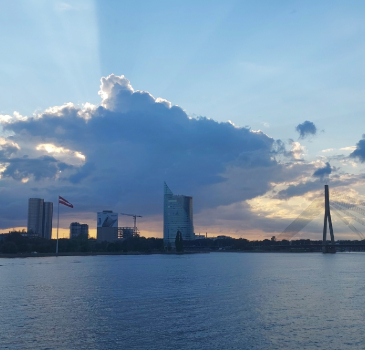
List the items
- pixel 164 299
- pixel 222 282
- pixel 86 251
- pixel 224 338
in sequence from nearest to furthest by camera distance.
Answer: pixel 224 338
pixel 164 299
pixel 222 282
pixel 86 251

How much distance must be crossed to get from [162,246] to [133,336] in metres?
173

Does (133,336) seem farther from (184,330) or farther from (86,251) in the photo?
(86,251)

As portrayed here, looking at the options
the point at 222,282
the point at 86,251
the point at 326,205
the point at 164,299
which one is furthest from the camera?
the point at 86,251

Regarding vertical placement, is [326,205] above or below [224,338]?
above

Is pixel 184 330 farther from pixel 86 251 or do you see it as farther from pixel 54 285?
pixel 86 251

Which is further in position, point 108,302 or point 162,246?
point 162,246

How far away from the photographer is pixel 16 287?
133ft

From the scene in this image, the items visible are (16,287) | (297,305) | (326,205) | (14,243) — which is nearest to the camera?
(297,305)

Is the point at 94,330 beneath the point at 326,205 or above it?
beneath

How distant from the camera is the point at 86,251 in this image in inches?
6024

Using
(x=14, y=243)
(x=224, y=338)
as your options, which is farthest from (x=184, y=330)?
(x=14, y=243)

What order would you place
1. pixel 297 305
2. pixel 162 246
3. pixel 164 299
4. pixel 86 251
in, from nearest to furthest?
pixel 297 305, pixel 164 299, pixel 86 251, pixel 162 246

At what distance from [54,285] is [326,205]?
3493 inches

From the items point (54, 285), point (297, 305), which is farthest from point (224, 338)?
point (54, 285)
